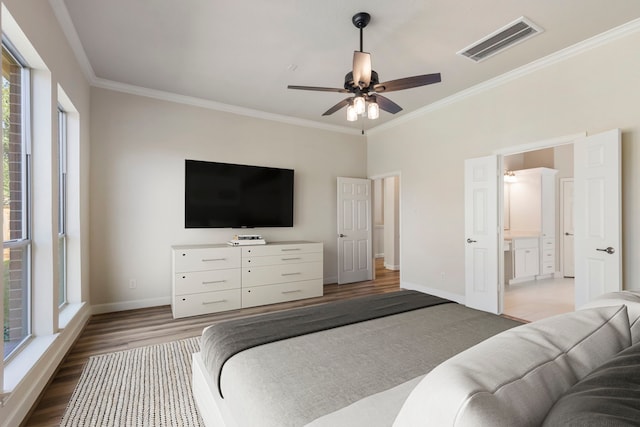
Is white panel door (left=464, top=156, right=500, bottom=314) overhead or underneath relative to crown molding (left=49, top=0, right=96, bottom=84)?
underneath

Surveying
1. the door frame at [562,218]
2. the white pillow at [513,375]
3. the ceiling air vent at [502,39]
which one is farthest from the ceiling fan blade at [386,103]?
the door frame at [562,218]

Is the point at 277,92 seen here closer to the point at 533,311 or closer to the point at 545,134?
the point at 545,134

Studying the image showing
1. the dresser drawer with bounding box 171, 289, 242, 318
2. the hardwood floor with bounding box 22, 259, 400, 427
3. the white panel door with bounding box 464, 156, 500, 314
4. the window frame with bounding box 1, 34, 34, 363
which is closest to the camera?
the hardwood floor with bounding box 22, 259, 400, 427

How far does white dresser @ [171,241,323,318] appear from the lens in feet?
12.0

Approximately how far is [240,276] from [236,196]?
47.7 inches

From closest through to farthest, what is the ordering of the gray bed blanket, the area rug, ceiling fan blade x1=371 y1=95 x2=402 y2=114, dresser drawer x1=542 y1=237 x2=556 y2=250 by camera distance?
1. the gray bed blanket
2. the area rug
3. ceiling fan blade x1=371 y1=95 x2=402 y2=114
4. dresser drawer x1=542 y1=237 x2=556 y2=250

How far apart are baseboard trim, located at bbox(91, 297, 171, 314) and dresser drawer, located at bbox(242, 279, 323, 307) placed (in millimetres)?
1128

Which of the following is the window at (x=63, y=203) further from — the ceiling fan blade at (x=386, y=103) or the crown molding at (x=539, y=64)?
the crown molding at (x=539, y=64)

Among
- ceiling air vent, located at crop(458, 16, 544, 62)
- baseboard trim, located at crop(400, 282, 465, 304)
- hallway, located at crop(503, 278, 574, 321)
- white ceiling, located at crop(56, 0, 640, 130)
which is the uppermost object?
white ceiling, located at crop(56, 0, 640, 130)

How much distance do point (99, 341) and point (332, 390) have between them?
9.67ft

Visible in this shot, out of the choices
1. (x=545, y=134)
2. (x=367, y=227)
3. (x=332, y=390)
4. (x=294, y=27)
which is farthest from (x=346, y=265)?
(x=332, y=390)

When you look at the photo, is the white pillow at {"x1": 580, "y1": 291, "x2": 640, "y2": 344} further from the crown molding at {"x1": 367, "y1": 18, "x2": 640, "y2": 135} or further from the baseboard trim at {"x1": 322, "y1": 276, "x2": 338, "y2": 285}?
the baseboard trim at {"x1": 322, "y1": 276, "x2": 338, "y2": 285}

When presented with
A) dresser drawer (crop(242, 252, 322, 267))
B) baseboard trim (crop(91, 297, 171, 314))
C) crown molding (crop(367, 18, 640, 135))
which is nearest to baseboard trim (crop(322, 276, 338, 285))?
dresser drawer (crop(242, 252, 322, 267))

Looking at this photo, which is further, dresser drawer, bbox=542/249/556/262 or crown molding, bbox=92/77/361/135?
dresser drawer, bbox=542/249/556/262
